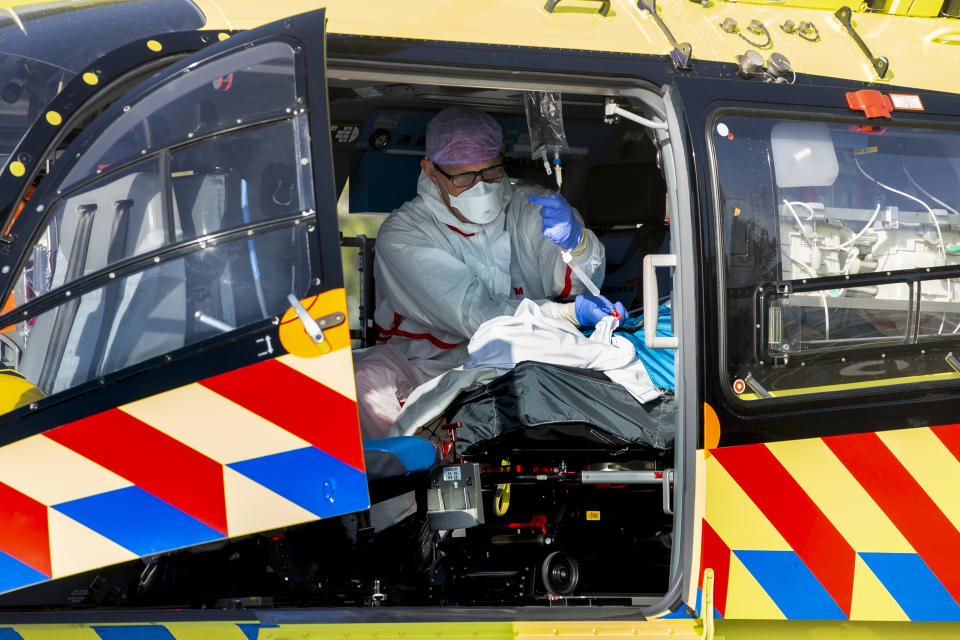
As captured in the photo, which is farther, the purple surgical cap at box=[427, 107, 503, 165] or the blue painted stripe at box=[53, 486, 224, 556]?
the purple surgical cap at box=[427, 107, 503, 165]

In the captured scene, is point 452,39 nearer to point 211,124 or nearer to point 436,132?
point 211,124

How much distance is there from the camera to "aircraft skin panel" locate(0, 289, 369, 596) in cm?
235

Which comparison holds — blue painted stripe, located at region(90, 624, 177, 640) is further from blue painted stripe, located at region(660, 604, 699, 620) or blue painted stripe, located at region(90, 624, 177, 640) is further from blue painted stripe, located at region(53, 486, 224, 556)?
blue painted stripe, located at region(660, 604, 699, 620)

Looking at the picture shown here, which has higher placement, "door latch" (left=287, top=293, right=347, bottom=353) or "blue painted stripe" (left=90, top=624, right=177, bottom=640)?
"door latch" (left=287, top=293, right=347, bottom=353)

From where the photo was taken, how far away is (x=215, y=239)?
7.91 feet

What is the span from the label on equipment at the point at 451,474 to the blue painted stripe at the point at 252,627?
791 millimetres

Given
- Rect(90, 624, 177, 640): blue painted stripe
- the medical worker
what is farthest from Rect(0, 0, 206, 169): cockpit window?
the medical worker

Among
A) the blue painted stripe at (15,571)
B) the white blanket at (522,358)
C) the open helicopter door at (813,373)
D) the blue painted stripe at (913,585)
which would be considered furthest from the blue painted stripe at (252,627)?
the blue painted stripe at (913,585)

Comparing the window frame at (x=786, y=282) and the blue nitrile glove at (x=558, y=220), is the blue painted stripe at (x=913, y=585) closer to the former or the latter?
the window frame at (x=786, y=282)

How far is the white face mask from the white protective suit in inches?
3.6

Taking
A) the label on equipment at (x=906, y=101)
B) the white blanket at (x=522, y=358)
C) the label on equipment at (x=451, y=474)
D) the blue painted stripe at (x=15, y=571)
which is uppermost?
the label on equipment at (x=906, y=101)

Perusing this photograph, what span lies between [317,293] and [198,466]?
54cm

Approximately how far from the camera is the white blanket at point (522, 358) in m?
3.30

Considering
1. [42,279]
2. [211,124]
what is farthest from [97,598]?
[211,124]
